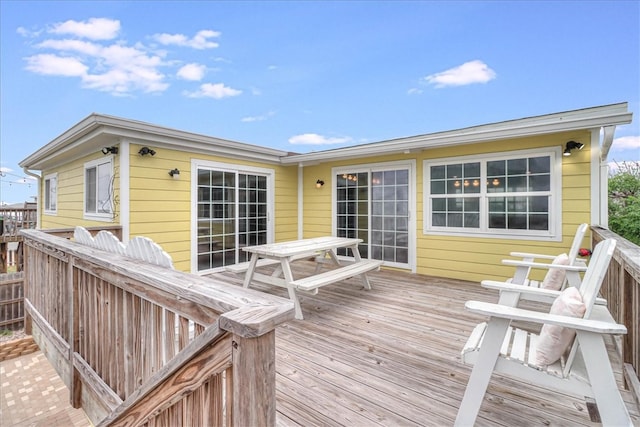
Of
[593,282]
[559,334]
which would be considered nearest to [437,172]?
[593,282]

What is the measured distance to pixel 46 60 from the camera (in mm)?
10766

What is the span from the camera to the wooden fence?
4414 millimetres

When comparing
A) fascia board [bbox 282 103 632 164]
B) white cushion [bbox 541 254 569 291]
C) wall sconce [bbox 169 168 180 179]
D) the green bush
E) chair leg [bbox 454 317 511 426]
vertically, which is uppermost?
fascia board [bbox 282 103 632 164]

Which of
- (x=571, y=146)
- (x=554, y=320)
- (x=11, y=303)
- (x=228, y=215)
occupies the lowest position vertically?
(x=11, y=303)

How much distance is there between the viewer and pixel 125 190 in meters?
4.16

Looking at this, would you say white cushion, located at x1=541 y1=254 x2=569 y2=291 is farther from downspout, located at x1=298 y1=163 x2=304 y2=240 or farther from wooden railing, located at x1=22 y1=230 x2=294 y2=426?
downspout, located at x1=298 y1=163 x2=304 y2=240

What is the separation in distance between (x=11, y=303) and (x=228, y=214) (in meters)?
3.51

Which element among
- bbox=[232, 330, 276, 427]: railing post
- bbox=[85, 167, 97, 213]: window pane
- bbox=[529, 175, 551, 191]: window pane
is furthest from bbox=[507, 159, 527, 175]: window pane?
bbox=[85, 167, 97, 213]: window pane

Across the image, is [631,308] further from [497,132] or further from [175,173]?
[175,173]

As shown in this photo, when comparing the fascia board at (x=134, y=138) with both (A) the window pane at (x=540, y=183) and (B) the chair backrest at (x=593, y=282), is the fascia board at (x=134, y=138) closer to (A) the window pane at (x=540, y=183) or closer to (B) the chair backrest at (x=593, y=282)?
(A) the window pane at (x=540, y=183)

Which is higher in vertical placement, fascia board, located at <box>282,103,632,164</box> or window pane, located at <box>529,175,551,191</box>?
fascia board, located at <box>282,103,632,164</box>

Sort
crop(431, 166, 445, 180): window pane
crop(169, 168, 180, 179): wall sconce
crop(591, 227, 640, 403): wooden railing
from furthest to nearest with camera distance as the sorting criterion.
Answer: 1. crop(431, 166, 445, 180): window pane
2. crop(169, 168, 180, 179): wall sconce
3. crop(591, 227, 640, 403): wooden railing

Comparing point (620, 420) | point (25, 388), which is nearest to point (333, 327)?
point (620, 420)

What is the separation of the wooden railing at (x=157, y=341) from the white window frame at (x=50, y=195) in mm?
5815
